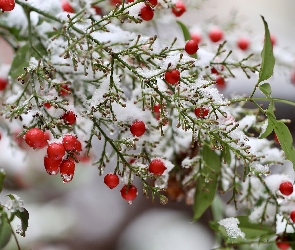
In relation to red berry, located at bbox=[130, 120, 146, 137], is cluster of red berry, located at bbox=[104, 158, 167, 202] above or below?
below

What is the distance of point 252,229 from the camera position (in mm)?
656

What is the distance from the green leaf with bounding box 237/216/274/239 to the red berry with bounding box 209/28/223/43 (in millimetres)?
421

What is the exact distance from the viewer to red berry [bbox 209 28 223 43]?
37.4 inches

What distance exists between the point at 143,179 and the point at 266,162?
216mm

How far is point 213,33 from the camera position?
3.12ft

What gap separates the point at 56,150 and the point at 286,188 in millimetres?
316

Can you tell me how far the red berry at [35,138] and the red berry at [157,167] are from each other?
0.47ft

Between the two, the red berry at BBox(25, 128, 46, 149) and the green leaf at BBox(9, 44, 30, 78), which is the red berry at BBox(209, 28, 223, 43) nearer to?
Result: the green leaf at BBox(9, 44, 30, 78)

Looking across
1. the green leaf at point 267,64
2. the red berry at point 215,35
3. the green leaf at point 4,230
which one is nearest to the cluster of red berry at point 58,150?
the green leaf at point 4,230

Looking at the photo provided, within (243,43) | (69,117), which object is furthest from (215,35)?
(69,117)

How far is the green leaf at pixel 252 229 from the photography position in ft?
2.12

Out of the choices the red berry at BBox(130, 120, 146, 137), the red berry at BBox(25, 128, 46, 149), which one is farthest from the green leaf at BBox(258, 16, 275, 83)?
the red berry at BBox(25, 128, 46, 149)

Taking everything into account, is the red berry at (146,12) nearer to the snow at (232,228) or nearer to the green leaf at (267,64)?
the green leaf at (267,64)

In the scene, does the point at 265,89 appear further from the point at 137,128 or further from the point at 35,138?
the point at 35,138
